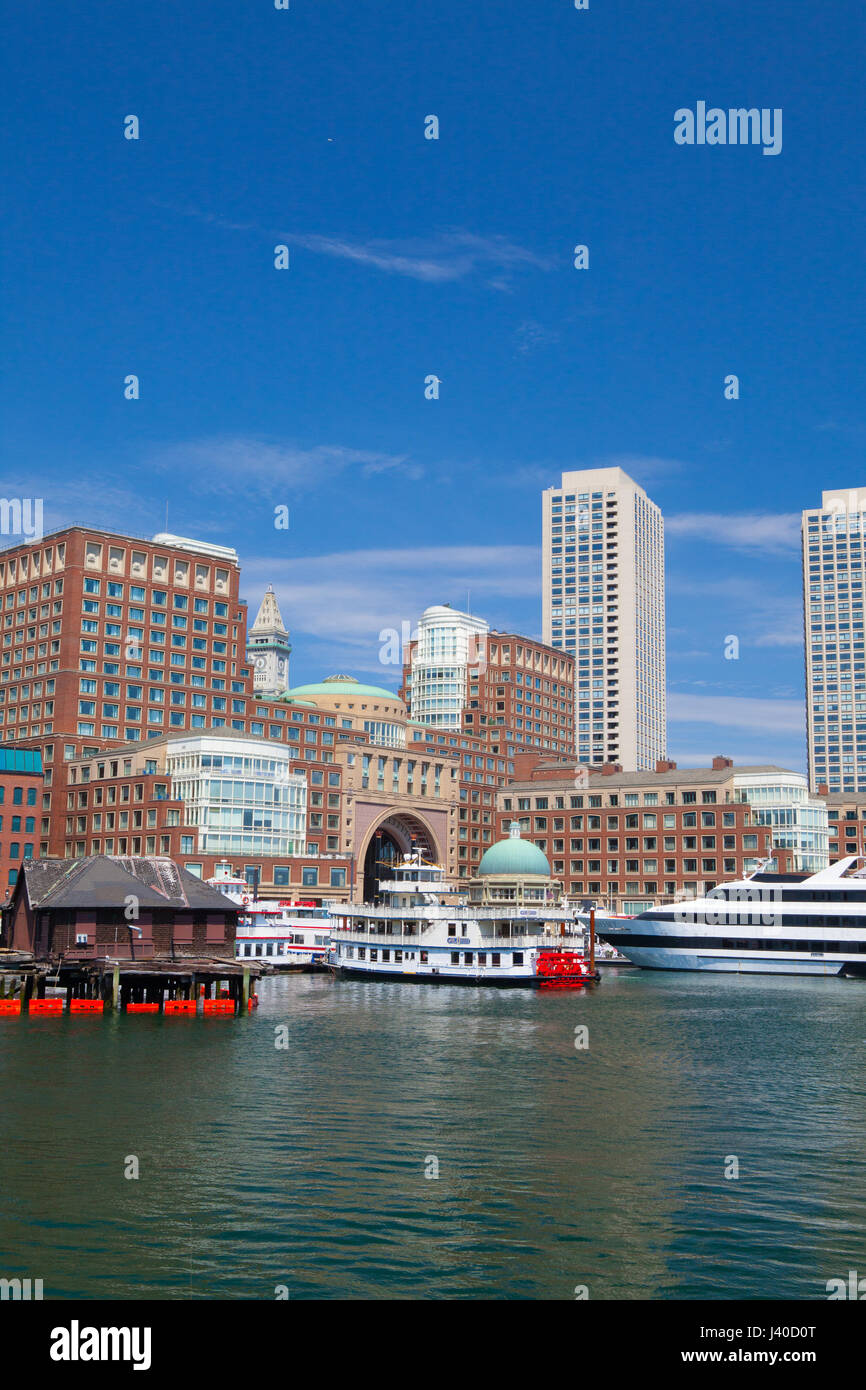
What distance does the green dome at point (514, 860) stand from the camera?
449ft

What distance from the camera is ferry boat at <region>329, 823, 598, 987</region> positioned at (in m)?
117

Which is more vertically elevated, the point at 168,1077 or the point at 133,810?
the point at 133,810

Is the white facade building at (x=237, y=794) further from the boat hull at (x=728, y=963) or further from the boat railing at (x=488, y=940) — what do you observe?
the boat hull at (x=728, y=963)

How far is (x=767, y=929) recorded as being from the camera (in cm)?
13562

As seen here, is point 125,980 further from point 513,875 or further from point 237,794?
point 237,794

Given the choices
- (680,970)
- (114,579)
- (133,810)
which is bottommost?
(680,970)

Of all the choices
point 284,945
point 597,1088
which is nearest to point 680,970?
point 284,945

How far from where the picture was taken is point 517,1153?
136 ft

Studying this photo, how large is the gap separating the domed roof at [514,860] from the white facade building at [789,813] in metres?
64.7

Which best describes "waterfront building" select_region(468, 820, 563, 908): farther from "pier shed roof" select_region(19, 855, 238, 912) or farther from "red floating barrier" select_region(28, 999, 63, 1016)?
"red floating barrier" select_region(28, 999, 63, 1016)

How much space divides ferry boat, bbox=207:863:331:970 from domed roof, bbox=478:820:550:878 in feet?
59.3
